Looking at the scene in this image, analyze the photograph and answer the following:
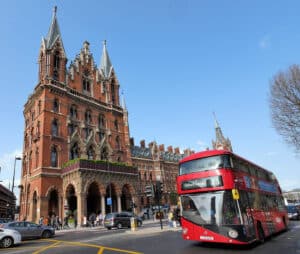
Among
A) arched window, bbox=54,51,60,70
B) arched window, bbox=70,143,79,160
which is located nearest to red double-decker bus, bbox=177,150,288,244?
arched window, bbox=70,143,79,160

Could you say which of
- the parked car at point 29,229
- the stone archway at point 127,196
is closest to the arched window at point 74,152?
the stone archway at point 127,196

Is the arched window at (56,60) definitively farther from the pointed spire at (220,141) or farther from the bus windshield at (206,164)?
the pointed spire at (220,141)

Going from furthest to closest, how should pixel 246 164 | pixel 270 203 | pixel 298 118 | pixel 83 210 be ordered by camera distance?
pixel 83 210, pixel 298 118, pixel 270 203, pixel 246 164

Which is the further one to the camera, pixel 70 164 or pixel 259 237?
pixel 70 164

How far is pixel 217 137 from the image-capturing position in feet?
300

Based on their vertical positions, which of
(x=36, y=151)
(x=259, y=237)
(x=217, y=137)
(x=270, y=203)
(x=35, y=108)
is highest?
(x=217, y=137)

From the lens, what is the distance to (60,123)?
3519 cm

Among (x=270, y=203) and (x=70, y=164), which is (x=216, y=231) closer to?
(x=270, y=203)

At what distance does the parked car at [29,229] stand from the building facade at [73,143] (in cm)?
1026

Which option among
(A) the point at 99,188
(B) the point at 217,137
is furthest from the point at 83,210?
(B) the point at 217,137

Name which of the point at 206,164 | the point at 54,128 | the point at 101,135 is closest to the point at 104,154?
the point at 101,135

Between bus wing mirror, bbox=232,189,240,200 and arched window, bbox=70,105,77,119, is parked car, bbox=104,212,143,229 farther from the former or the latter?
arched window, bbox=70,105,77,119

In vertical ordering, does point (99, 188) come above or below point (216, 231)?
above

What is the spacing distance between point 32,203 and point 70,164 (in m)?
7.72
